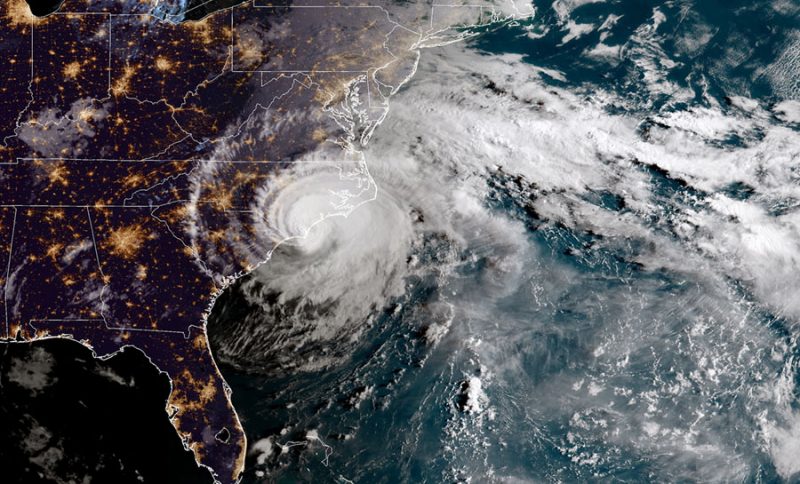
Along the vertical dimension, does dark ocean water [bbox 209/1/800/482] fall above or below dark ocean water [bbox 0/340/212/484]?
above

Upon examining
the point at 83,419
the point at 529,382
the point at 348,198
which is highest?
the point at 348,198

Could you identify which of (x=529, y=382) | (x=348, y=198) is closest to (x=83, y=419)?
(x=348, y=198)

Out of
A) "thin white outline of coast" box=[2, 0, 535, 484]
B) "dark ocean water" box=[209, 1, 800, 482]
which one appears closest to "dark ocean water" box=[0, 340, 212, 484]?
"thin white outline of coast" box=[2, 0, 535, 484]

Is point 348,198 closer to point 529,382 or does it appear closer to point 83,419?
point 529,382

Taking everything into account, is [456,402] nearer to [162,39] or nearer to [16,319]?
[16,319]

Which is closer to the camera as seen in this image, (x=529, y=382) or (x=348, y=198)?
(x=529, y=382)

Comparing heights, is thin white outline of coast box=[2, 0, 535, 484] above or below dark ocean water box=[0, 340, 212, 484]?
above

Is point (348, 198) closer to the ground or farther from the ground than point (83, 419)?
farther from the ground

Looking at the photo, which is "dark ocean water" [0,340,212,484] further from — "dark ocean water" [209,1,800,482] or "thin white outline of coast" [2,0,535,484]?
"dark ocean water" [209,1,800,482]

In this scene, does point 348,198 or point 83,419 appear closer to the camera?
point 83,419

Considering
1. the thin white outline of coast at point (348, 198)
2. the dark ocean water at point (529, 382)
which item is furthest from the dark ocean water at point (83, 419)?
the dark ocean water at point (529, 382)

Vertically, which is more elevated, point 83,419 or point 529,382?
point 529,382
